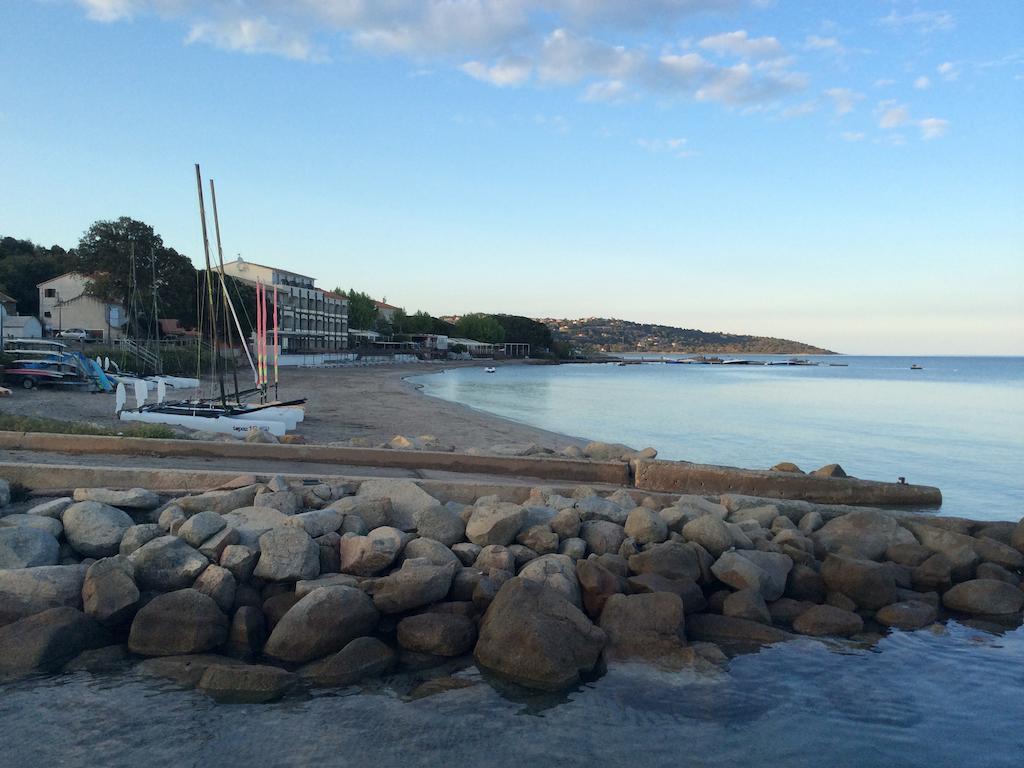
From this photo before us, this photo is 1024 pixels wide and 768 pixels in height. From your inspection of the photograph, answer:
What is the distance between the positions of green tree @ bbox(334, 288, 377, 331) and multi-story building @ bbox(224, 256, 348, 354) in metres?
8.84

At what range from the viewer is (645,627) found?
717 cm

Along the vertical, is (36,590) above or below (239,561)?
below

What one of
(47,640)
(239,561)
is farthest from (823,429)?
(47,640)

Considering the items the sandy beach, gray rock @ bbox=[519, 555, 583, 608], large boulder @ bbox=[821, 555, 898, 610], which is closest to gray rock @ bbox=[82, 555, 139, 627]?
gray rock @ bbox=[519, 555, 583, 608]

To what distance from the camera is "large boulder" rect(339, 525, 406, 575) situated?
7746mm

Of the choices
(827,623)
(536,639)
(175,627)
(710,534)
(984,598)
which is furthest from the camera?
(710,534)

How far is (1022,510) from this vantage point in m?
16.0

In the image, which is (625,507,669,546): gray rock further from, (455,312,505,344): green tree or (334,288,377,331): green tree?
(455,312,505,344): green tree

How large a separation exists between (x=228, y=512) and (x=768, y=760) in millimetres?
6257

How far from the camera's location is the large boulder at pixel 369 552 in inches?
305

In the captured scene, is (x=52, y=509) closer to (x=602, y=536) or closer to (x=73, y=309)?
(x=602, y=536)

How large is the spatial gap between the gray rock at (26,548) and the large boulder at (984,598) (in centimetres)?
984

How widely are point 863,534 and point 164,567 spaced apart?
327 inches

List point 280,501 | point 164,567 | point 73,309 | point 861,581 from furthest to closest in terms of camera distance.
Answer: point 73,309
point 280,501
point 861,581
point 164,567
